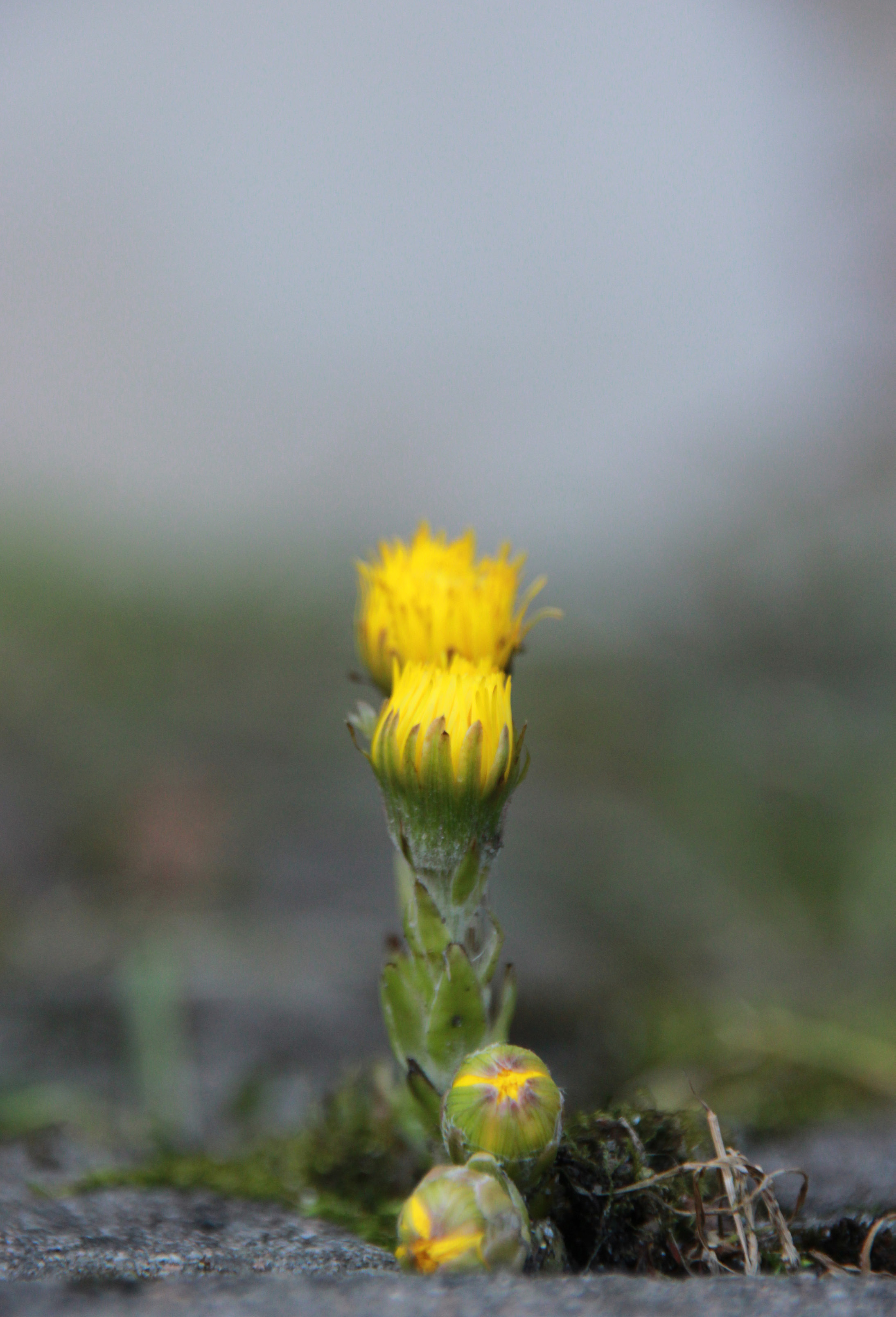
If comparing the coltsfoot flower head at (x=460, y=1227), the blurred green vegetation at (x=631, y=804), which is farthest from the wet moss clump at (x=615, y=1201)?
the blurred green vegetation at (x=631, y=804)

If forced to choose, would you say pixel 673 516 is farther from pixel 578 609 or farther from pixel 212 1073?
pixel 212 1073

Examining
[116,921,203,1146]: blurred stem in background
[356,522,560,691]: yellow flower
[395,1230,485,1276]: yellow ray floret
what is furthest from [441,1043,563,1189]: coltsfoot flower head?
[116,921,203,1146]: blurred stem in background

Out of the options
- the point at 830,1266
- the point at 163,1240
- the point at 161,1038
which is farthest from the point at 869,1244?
the point at 161,1038

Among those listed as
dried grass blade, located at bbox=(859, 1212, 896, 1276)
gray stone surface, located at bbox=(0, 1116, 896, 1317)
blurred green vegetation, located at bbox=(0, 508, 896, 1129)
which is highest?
blurred green vegetation, located at bbox=(0, 508, 896, 1129)

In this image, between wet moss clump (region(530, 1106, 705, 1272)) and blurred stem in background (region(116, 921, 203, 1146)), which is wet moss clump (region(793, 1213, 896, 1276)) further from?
blurred stem in background (region(116, 921, 203, 1146))

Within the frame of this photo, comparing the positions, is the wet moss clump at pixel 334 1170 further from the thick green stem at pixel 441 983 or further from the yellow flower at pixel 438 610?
the yellow flower at pixel 438 610
